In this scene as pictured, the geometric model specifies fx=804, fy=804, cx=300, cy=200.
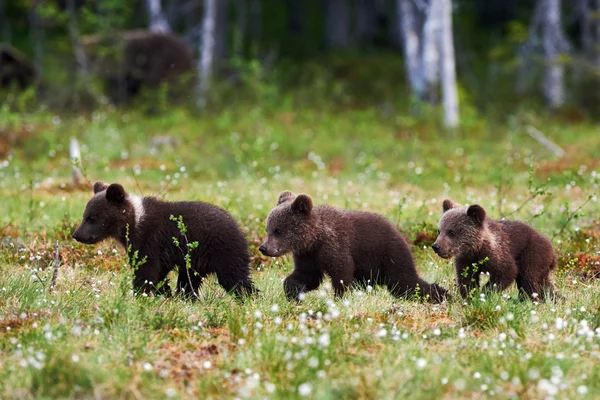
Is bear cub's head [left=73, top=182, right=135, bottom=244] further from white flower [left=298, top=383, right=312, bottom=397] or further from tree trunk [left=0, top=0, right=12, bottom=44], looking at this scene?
tree trunk [left=0, top=0, right=12, bottom=44]

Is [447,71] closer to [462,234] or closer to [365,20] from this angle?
[462,234]

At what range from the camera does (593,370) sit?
5.74 m

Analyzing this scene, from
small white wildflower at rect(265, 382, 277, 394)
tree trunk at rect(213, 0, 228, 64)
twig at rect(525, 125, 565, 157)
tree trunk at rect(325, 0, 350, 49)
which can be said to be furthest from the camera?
tree trunk at rect(325, 0, 350, 49)

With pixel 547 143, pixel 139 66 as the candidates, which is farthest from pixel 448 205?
pixel 139 66

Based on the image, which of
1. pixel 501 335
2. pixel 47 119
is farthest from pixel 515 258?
pixel 47 119

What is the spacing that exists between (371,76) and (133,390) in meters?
29.7

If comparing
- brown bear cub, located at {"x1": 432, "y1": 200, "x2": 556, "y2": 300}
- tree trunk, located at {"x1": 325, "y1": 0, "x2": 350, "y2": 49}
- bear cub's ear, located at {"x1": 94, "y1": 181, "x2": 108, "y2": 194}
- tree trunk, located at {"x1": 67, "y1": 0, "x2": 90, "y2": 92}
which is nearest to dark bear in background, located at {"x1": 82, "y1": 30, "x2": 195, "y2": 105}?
tree trunk, located at {"x1": 67, "y1": 0, "x2": 90, "y2": 92}

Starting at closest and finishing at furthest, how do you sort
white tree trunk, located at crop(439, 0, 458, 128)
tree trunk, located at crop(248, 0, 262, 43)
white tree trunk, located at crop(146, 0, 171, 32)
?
white tree trunk, located at crop(439, 0, 458, 128) < white tree trunk, located at crop(146, 0, 171, 32) < tree trunk, located at crop(248, 0, 262, 43)

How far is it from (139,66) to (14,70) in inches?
166

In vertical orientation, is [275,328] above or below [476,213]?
below

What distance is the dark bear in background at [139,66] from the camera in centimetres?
2570

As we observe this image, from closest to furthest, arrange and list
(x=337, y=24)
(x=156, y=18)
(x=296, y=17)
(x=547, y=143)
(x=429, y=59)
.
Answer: (x=547, y=143), (x=429, y=59), (x=156, y=18), (x=337, y=24), (x=296, y=17)

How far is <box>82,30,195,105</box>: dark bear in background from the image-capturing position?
2570cm

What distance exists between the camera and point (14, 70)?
2647cm
